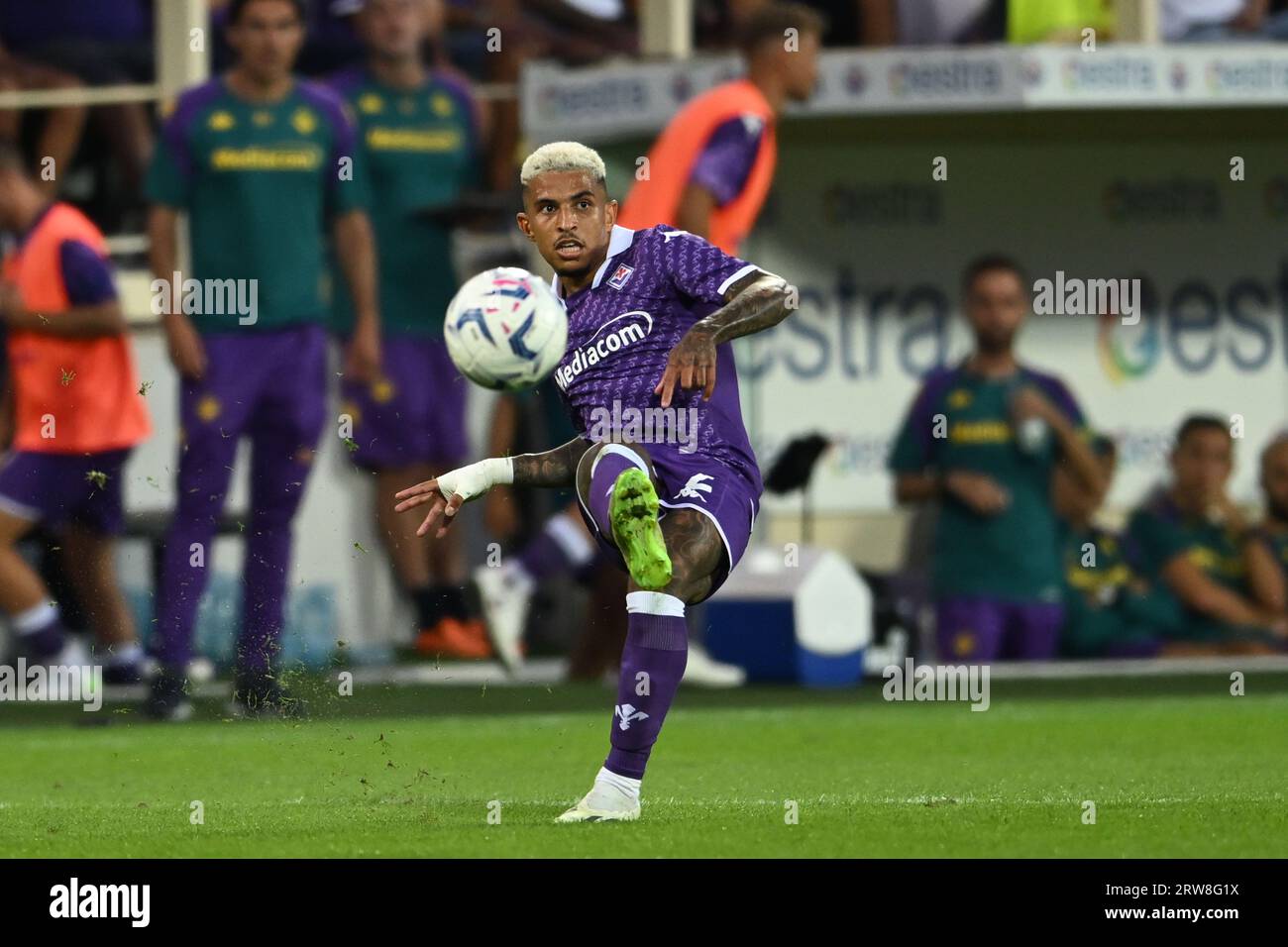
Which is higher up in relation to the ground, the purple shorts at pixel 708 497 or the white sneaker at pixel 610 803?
the purple shorts at pixel 708 497

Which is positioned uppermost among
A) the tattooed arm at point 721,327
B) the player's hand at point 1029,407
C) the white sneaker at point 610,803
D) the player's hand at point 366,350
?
the tattooed arm at point 721,327

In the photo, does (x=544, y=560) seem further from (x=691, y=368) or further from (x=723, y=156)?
(x=691, y=368)

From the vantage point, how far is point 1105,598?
49.8ft

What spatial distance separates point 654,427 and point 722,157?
473 centimetres

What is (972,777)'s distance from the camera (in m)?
9.12

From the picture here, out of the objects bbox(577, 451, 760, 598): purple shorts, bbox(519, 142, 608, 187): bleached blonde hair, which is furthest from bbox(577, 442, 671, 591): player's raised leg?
bbox(519, 142, 608, 187): bleached blonde hair

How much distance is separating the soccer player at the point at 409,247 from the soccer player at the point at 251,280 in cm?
173

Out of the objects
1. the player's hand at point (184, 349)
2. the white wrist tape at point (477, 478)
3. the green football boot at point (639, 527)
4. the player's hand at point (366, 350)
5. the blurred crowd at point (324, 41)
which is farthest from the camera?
the blurred crowd at point (324, 41)

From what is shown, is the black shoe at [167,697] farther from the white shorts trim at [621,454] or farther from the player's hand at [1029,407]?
the player's hand at [1029,407]

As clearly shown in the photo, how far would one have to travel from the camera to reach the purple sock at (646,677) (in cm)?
755

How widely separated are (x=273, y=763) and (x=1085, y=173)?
300 inches

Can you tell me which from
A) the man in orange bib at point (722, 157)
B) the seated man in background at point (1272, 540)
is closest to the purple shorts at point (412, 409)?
the man in orange bib at point (722, 157)

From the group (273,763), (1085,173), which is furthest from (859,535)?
(273,763)
